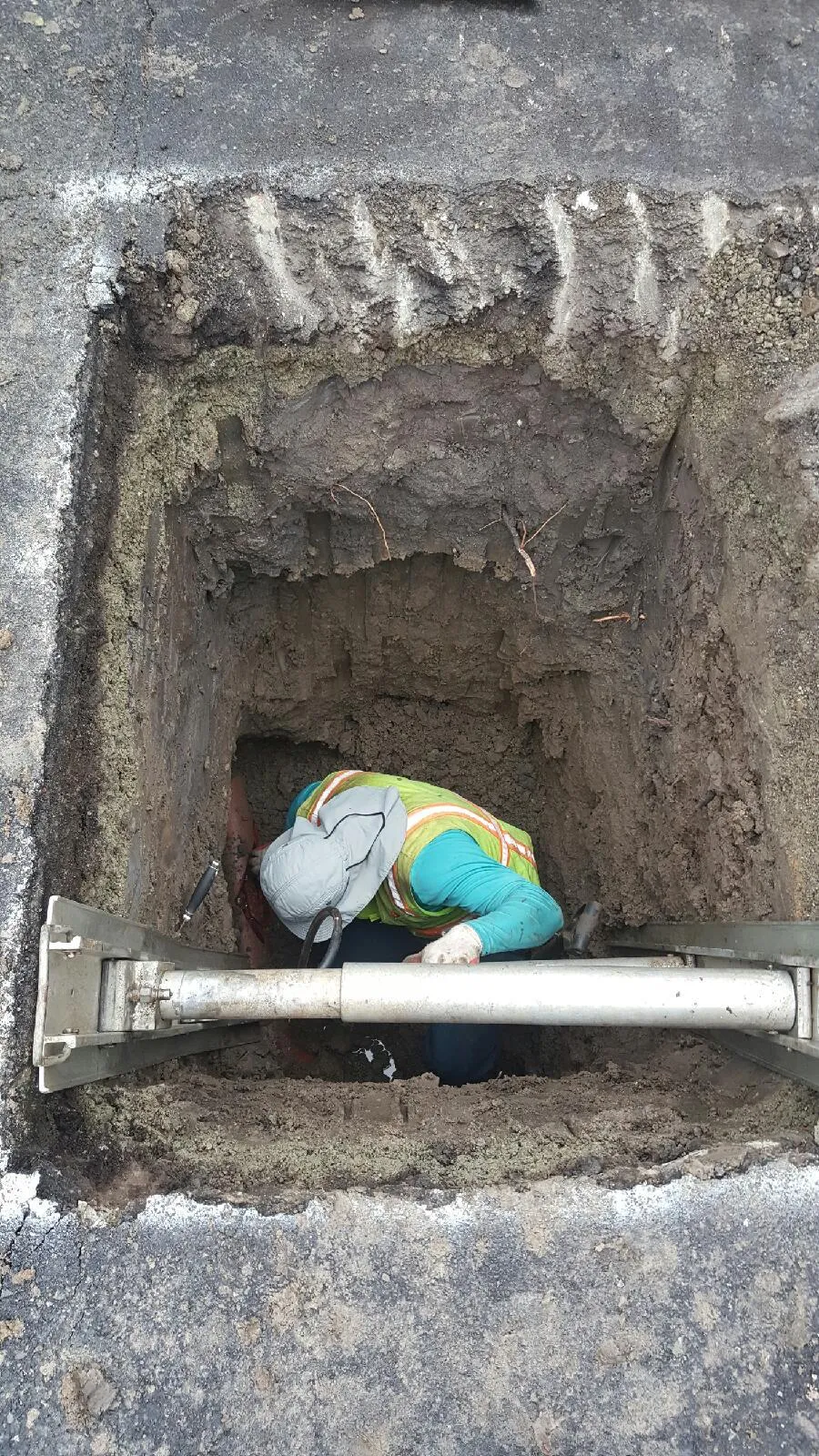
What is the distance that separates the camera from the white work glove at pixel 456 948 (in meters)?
2.12

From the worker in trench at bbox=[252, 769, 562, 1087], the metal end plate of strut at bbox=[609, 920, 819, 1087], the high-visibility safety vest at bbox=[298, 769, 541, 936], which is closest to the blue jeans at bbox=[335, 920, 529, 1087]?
the high-visibility safety vest at bbox=[298, 769, 541, 936]

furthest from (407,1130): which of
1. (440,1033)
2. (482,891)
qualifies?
(440,1033)

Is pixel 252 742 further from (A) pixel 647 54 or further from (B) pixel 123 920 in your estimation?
(A) pixel 647 54

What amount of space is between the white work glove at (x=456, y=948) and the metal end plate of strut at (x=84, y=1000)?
2.10ft

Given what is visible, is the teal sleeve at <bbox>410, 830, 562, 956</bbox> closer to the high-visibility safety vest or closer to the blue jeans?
the high-visibility safety vest

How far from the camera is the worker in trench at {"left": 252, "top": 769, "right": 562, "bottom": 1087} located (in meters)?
2.47

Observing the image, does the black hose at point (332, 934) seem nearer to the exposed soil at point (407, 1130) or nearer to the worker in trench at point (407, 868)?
the worker in trench at point (407, 868)

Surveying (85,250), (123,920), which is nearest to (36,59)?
(85,250)

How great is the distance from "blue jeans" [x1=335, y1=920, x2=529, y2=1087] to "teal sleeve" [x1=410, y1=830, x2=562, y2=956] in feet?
2.46

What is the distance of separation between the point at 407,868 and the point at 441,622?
1065mm

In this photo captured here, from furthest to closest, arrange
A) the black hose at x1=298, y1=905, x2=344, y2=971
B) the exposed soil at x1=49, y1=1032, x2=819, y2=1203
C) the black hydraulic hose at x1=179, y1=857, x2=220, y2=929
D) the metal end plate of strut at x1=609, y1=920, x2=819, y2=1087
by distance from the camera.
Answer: the black hydraulic hose at x1=179, y1=857, x2=220, y2=929, the black hose at x1=298, y1=905, x2=344, y2=971, the metal end plate of strut at x1=609, y1=920, x2=819, y2=1087, the exposed soil at x1=49, y1=1032, x2=819, y2=1203

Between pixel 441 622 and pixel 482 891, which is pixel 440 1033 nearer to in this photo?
pixel 482 891

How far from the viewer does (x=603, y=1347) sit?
5.03 ft

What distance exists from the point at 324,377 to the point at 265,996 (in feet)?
5.14
